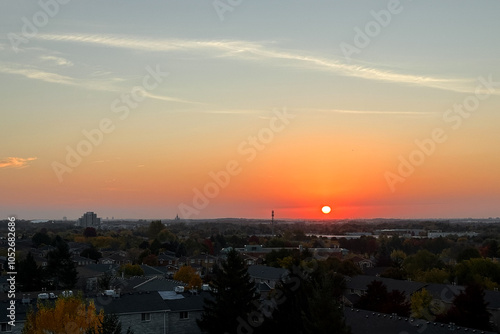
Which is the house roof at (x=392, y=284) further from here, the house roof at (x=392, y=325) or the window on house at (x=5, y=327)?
the window on house at (x=5, y=327)

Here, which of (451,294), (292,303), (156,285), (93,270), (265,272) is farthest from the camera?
(93,270)

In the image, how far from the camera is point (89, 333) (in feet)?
84.5

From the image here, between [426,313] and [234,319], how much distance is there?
20010 mm

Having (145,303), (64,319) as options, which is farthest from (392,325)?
(64,319)

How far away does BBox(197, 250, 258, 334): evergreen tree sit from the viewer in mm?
29469

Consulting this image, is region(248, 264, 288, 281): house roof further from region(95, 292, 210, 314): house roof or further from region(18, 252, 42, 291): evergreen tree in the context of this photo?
region(95, 292, 210, 314): house roof

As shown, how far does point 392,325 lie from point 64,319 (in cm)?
1566

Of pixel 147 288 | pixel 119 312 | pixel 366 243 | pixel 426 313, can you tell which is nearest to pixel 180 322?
pixel 119 312

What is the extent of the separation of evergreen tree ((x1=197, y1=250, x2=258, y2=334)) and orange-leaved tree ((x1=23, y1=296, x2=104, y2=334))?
5.61 m

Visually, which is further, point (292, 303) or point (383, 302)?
point (383, 302)

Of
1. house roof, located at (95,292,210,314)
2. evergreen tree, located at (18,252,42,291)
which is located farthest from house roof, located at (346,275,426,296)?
evergreen tree, located at (18,252,42,291)

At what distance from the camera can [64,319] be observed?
91.3 ft

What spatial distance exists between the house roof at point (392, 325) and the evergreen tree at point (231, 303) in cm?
514

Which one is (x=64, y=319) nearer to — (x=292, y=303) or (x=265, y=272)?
(x=292, y=303)
